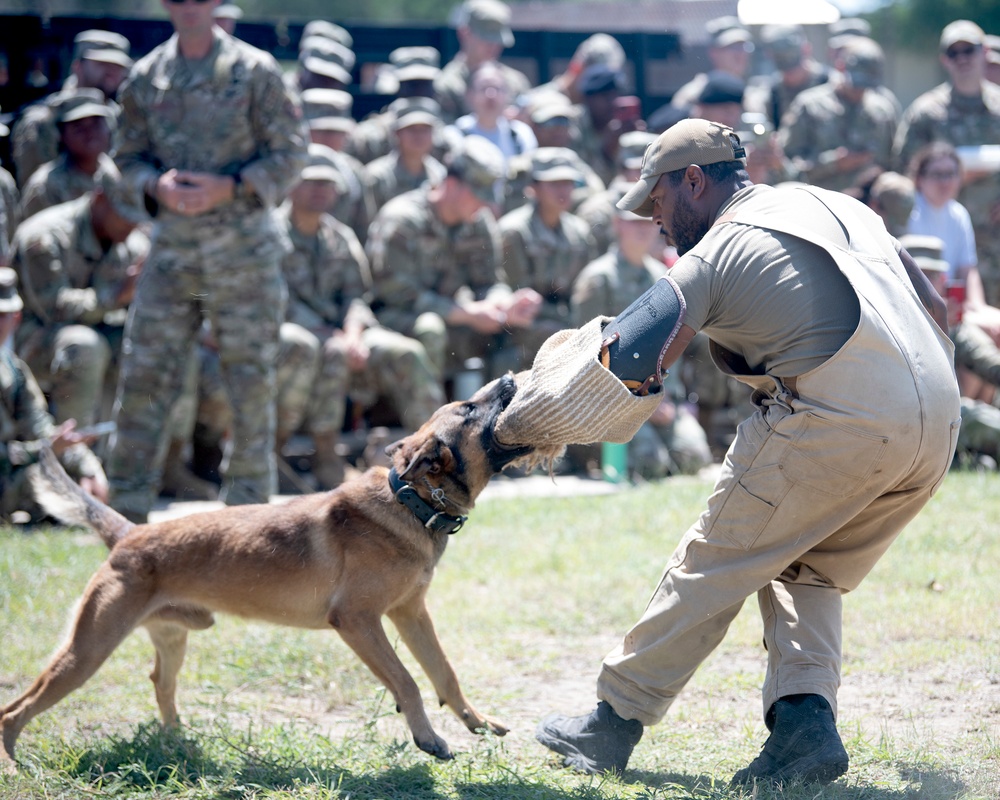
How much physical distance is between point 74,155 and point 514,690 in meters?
6.18

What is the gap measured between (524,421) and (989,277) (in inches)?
363

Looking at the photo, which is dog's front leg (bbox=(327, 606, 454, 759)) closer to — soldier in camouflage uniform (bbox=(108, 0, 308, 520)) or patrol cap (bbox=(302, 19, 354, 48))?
soldier in camouflage uniform (bbox=(108, 0, 308, 520))

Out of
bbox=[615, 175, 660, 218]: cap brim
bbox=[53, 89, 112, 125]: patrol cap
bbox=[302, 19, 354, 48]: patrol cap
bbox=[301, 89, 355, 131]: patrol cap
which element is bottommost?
bbox=[301, 89, 355, 131]: patrol cap

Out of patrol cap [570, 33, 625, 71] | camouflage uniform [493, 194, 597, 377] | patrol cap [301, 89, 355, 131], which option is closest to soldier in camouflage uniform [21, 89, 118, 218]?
patrol cap [301, 89, 355, 131]

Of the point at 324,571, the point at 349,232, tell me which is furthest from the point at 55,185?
the point at 324,571

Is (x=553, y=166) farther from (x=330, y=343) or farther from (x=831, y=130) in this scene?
(x=831, y=130)

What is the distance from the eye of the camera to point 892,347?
11.0ft

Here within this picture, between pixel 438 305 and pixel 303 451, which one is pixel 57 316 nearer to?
pixel 303 451

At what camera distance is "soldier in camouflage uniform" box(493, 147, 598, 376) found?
9750mm

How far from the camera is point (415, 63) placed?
11.8m

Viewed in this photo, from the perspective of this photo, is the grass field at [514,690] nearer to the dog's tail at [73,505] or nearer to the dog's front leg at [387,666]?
the dog's front leg at [387,666]

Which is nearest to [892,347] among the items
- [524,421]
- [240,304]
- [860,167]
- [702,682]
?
[524,421]

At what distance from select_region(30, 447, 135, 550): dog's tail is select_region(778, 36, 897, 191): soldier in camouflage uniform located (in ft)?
28.5

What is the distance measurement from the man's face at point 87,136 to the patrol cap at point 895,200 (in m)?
6.45
